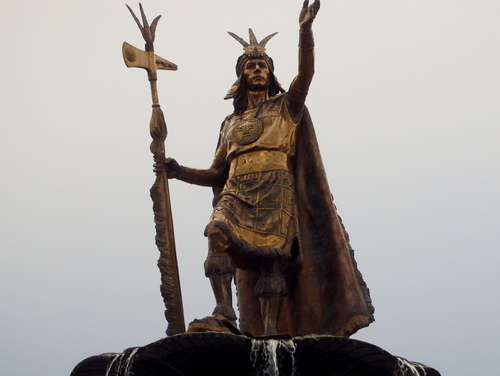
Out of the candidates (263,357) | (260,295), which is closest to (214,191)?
(260,295)

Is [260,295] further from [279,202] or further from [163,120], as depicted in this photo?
[163,120]

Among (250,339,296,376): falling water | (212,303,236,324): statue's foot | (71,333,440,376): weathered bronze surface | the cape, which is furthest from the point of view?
the cape

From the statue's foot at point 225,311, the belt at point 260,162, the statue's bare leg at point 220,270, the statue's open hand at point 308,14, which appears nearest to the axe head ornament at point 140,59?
the belt at point 260,162

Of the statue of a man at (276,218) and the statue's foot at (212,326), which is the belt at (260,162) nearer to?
the statue of a man at (276,218)

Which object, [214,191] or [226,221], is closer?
[226,221]

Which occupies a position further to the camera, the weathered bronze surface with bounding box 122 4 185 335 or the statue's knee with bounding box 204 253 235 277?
the weathered bronze surface with bounding box 122 4 185 335

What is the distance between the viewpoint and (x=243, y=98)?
11703 millimetres

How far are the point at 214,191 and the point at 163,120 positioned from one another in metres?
1.16

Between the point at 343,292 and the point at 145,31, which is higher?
the point at 145,31

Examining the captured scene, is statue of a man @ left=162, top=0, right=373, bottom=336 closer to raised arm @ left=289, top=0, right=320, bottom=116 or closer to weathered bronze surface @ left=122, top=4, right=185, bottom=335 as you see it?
raised arm @ left=289, top=0, right=320, bottom=116

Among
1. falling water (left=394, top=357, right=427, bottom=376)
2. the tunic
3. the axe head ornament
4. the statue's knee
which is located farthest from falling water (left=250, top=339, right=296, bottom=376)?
the axe head ornament

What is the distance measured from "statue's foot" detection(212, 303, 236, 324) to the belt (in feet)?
5.54

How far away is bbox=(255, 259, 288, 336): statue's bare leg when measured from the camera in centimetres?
1012

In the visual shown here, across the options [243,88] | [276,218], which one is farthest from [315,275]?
[243,88]
